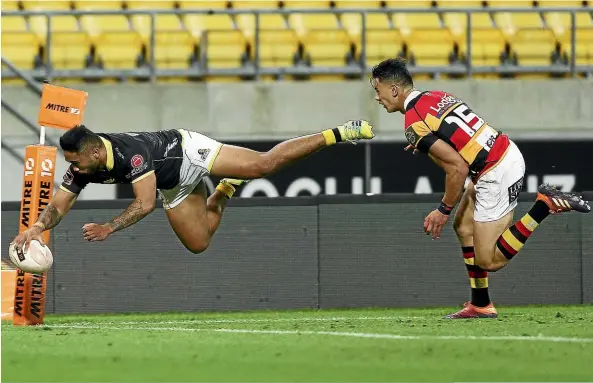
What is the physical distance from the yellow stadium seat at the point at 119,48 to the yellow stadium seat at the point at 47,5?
1.14 metres

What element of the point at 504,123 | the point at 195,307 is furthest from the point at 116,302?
the point at 504,123

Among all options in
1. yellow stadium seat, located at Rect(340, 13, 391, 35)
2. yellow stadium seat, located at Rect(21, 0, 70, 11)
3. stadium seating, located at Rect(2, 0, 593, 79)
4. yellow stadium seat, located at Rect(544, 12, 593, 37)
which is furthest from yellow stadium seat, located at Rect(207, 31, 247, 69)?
yellow stadium seat, located at Rect(544, 12, 593, 37)

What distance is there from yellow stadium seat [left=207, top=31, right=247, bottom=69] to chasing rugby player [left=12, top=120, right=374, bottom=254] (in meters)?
6.23

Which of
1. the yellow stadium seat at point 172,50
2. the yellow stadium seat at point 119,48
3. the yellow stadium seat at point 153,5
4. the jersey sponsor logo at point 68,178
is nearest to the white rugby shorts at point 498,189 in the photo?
the jersey sponsor logo at point 68,178

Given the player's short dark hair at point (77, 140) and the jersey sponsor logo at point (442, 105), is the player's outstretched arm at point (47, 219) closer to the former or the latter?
the player's short dark hair at point (77, 140)

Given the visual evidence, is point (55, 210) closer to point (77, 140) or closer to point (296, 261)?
point (77, 140)

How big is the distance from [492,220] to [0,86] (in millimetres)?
8453

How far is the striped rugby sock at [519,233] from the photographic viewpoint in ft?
33.3

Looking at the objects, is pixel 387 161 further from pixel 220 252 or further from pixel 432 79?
pixel 220 252

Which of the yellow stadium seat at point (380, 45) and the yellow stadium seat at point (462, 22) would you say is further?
the yellow stadium seat at point (462, 22)

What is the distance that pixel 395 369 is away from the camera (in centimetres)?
697

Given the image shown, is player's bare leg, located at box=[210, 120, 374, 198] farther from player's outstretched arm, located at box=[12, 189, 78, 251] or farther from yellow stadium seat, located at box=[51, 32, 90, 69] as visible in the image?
yellow stadium seat, located at box=[51, 32, 90, 69]

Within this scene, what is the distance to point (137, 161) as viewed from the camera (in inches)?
394

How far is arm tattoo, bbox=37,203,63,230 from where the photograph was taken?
10.3 metres
